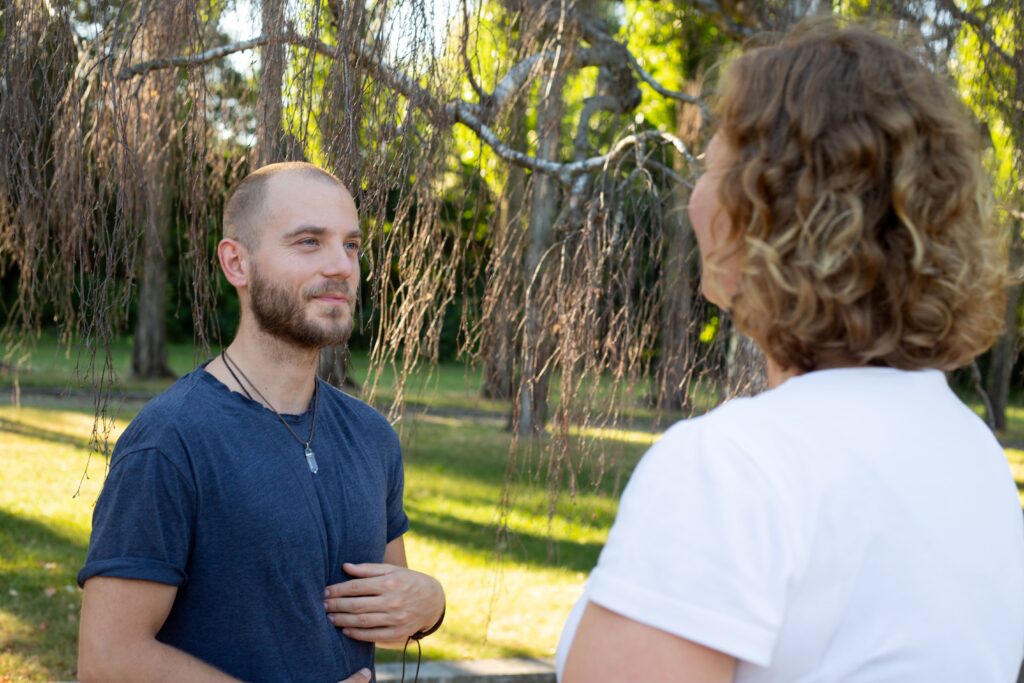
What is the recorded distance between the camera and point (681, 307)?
4.21 metres

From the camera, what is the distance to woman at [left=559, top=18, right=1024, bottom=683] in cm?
101

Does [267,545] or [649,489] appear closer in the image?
[649,489]

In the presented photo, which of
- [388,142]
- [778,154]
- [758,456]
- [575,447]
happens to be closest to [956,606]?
[758,456]

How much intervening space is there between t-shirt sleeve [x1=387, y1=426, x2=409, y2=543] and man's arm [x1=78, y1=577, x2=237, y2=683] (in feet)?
2.15

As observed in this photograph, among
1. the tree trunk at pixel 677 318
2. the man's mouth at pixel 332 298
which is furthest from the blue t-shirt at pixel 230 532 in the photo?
the tree trunk at pixel 677 318

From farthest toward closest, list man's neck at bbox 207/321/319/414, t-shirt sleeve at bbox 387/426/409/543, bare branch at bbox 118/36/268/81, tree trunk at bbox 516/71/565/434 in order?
tree trunk at bbox 516/71/565/434
bare branch at bbox 118/36/268/81
t-shirt sleeve at bbox 387/426/409/543
man's neck at bbox 207/321/319/414

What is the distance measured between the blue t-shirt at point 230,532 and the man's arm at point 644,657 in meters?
1.15

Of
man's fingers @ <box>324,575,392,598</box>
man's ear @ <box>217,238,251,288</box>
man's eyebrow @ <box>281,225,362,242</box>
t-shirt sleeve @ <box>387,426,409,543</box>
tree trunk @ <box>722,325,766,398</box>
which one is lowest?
man's fingers @ <box>324,575,392,598</box>

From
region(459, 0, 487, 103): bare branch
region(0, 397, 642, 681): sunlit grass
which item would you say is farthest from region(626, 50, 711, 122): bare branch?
region(0, 397, 642, 681): sunlit grass

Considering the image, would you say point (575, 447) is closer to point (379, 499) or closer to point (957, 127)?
point (379, 499)

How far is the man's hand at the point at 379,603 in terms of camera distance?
2184mm

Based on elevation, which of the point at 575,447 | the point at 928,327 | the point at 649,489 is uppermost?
the point at 928,327

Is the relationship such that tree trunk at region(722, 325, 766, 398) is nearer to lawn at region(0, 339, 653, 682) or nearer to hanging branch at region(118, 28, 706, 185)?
lawn at region(0, 339, 653, 682)

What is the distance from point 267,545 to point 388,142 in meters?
1.44
